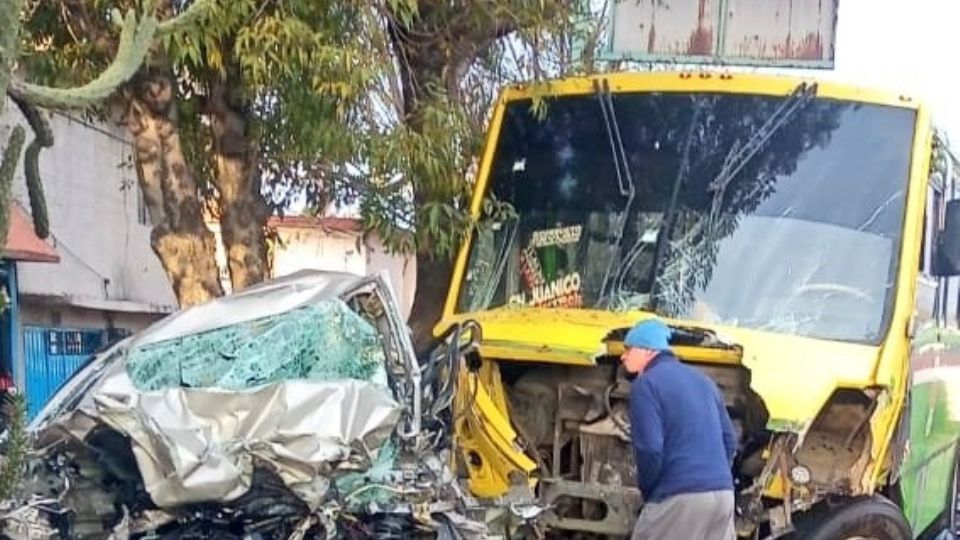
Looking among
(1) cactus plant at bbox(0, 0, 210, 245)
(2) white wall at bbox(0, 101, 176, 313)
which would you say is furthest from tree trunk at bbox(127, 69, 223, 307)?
(2) white wall at bbox(0, 101, 176, 313)

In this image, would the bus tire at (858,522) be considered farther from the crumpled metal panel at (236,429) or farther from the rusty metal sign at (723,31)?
the rusty metal sign at (723,31)

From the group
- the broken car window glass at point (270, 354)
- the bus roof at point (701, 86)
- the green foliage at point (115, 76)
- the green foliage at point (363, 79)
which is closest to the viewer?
the green foliage at point (115, 76)

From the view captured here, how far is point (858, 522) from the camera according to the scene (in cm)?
616

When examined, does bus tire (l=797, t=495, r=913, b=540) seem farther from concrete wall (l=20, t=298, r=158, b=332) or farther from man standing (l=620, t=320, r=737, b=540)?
concrete wall (l=20, t=298, r=158, b=332)

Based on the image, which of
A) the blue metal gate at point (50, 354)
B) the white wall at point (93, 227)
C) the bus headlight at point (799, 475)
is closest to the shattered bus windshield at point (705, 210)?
the bus headlight at point (799, 475)

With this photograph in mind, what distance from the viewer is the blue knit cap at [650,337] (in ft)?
18.4

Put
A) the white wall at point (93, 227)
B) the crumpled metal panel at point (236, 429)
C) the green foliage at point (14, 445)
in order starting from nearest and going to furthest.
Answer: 1. the green foliage at point (14, 445)
2. the crumpled metal panel at point (236, 429)
3. the white wall at point (93, 227)

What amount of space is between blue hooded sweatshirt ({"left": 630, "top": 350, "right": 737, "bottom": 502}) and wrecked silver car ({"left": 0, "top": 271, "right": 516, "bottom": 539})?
79 centimetres

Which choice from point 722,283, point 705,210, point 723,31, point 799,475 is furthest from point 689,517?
point 723,31

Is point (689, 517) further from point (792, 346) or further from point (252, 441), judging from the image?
point (252, 441)

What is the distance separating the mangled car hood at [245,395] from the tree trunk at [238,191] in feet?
6.31

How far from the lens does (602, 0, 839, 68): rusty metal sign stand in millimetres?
9266

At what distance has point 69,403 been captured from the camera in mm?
5500

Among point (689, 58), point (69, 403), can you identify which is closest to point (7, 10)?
point (69, 403)
